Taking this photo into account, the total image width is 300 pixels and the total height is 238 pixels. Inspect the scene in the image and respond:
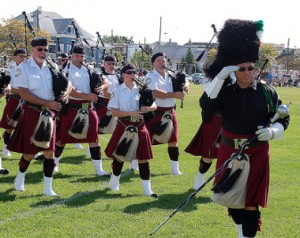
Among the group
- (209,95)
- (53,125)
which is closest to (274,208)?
(209,95)

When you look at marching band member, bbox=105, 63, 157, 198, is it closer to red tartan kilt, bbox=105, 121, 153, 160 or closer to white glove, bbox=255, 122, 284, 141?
red tartan kilt, bbox=105, 121, 153, 160

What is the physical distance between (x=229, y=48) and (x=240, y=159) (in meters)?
0.95

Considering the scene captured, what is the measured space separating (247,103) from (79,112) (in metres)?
3.77

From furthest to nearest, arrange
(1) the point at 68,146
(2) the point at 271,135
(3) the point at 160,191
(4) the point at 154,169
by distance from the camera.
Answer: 1. (1) the point at 68,146
2. (4) the point at 154,169
3. (3) the point at 160,191
4. (2) the point at 271,135

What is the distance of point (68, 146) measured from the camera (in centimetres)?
1047

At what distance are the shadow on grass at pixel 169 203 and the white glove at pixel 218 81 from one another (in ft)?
6.17

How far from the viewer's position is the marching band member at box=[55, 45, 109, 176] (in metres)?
7.38

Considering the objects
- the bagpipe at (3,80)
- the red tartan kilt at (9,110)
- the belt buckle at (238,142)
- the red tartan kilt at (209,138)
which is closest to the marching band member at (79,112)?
the bagpipe at (3,80)

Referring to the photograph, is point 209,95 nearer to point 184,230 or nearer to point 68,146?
point 184,230

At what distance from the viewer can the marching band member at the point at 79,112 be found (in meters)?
7.38

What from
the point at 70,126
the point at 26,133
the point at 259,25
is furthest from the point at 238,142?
the point at 70,126

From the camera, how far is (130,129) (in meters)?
6.33

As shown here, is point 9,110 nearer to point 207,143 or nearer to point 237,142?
point 207,143

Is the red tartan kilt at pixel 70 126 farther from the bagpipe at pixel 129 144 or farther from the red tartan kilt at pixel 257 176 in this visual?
the red tartan kilt at pixel 257 176
